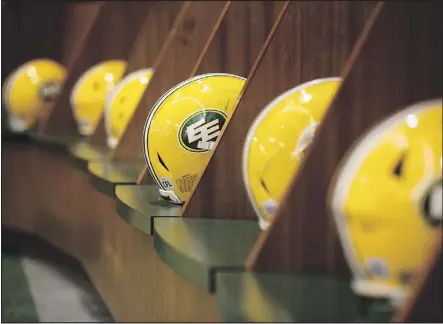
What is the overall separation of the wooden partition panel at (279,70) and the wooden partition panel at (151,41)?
2024 millimetres

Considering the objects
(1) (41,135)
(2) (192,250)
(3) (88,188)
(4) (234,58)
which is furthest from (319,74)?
(1) (41,135)

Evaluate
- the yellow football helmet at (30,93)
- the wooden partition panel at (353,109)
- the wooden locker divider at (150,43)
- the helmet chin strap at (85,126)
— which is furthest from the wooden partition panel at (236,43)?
the yellow football helmet at (30,93)

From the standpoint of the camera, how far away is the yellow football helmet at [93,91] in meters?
4.60

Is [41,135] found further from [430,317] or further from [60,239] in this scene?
[430,317]

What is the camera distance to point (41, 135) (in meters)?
4.88

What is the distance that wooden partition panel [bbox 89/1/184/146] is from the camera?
13.8 ft

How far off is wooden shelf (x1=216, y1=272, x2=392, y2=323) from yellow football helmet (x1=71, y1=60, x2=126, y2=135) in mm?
3057

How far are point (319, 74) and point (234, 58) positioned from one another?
0.72 metres

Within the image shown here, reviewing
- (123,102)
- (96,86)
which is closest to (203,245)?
(123,102)

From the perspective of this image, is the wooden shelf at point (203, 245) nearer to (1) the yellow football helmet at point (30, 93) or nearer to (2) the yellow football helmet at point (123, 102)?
(2) the yellow football helmet at point (123, 102)

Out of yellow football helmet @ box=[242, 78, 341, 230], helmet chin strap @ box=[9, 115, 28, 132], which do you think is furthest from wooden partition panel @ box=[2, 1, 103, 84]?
yellow football helmet @ box=[242, 78, 341, 230]

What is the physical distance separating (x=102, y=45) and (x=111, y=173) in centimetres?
197

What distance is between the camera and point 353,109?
156 cm

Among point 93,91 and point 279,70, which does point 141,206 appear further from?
point 93,91
